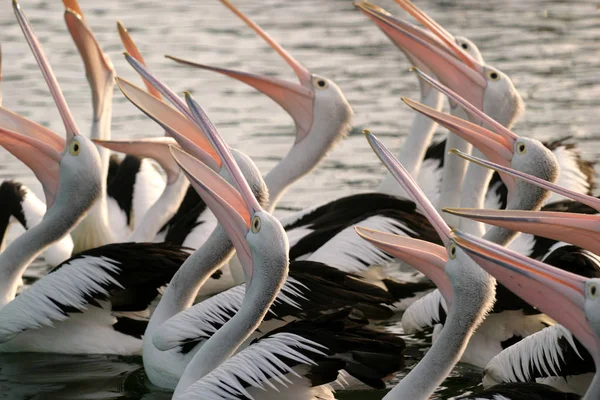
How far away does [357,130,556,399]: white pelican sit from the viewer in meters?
3.78

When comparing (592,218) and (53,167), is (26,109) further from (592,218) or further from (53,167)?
(592,218)

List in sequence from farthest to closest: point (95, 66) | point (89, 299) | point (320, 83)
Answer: point (95, 66)
point (320, 83)
point (89, 299)

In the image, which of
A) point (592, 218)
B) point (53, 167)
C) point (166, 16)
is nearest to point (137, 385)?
point (53, 167)

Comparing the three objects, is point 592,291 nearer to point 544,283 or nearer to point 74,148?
point 544,283

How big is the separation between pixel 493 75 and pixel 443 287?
2.03m

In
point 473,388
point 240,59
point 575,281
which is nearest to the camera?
point 575,281

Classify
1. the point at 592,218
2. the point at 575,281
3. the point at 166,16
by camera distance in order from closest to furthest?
the point at 575,281, the point at 592,218, the point at 166,16

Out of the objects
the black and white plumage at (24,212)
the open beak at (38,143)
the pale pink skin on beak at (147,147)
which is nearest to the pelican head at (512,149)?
the open beak at (38,143)

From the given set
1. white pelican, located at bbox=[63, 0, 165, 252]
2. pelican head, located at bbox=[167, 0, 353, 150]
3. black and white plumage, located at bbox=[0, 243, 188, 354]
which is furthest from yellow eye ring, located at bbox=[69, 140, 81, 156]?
pelican head, located at bbox=[167, 0, 353, 150]

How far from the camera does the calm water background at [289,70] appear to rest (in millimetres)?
7879

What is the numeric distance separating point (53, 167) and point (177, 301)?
879 mm

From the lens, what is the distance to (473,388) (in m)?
4.70

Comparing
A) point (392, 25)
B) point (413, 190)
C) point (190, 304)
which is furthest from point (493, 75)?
point (413, 190)

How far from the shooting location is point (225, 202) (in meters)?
4.18
